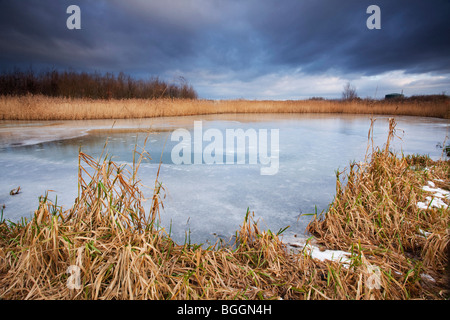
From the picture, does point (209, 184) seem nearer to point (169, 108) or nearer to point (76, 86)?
point (169, 108)

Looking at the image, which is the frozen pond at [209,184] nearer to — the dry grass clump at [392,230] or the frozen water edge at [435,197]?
the dry grass clump at [392,230]

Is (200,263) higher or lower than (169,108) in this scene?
lower

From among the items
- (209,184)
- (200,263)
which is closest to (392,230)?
(200,263)

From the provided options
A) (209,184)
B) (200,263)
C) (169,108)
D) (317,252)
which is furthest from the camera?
(169,108)

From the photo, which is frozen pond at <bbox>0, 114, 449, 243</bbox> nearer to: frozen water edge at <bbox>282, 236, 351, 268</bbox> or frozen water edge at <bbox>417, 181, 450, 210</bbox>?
frozen water edge at <bbox>282, 236, 351, 268</bbox>

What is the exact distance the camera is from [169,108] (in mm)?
12977

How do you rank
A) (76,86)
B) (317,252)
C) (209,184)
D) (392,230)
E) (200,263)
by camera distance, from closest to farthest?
1. (200,263)
2. (317,252)
3. (392,230)
4. (209,184)
5. (76,86)

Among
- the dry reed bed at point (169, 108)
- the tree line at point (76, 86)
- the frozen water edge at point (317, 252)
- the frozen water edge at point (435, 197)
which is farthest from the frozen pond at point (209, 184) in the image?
the tree line at point (76, 86)

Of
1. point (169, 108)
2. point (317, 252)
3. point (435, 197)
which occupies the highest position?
point (169, 108)

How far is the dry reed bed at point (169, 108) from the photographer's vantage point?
11406 mm

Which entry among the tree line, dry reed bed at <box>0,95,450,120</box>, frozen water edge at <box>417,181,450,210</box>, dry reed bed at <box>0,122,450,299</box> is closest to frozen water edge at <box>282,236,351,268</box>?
dry reed bed at <box>0,122,450,299</box>
